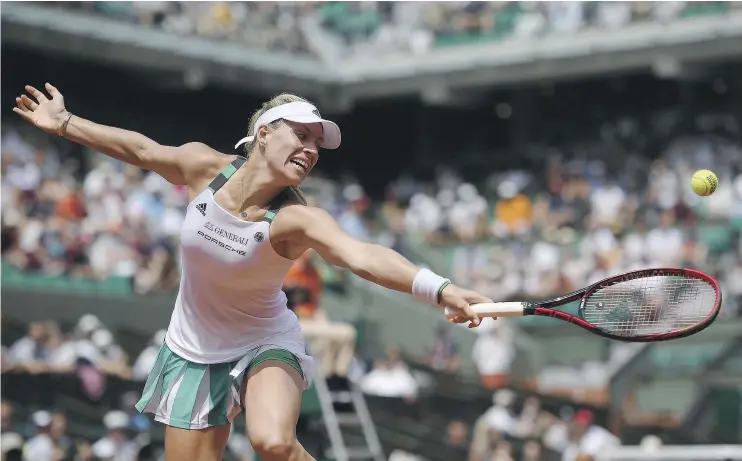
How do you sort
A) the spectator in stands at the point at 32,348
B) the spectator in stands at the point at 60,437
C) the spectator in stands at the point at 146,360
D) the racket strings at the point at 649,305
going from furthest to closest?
the spectator in stands at the point at 32,348 → the spectator in stands at the point at 146,360 → the spectator in stands at the point at 60,437 → the racket strings at the point at 649,305

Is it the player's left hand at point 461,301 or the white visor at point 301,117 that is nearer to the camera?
the player's left hand at point 461,301

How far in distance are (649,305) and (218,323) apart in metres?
1.85

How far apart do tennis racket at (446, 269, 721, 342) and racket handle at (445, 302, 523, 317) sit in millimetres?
278

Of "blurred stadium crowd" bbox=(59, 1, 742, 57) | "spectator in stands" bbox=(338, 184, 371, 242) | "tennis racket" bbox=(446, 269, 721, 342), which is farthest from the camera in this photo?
"blurred stadium crowd" bbox=(59, 1, 742, 57)

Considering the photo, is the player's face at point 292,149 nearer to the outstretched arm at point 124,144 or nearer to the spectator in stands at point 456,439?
the outstretched arm at point 124,144

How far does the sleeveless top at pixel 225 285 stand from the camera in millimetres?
6207

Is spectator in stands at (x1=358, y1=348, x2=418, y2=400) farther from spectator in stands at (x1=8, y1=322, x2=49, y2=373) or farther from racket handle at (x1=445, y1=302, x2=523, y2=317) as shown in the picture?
racket handle at (x1=445, y1=302, x2=523, y2=317)

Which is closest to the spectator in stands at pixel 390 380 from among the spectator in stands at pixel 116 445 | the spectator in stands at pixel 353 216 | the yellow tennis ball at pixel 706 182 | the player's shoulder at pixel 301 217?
the spectator in stands at pixel 353 216

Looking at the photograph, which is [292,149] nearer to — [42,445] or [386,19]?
[42,445]

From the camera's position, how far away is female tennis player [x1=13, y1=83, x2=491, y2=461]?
20.2 feet

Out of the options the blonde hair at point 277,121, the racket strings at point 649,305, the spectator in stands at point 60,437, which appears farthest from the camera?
the spectator in stands at point 60,437

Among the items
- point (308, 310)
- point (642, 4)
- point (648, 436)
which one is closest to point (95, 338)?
point (308, 310)

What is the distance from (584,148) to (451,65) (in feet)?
Answer: 8.30

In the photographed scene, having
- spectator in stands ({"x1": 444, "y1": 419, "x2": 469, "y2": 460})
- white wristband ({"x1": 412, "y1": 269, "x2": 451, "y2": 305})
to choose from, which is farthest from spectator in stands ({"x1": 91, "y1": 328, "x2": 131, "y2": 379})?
white wristband ({"x1": 412, "y1": 269, "x2": 451, "y2": 305})
